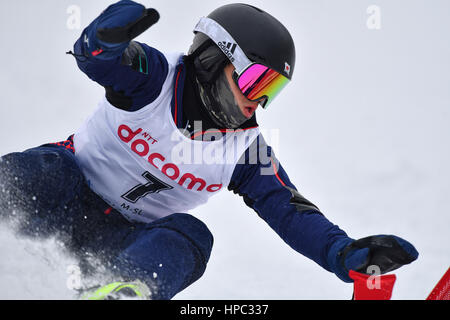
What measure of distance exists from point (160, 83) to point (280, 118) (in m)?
3.11

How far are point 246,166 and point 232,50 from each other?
59cm

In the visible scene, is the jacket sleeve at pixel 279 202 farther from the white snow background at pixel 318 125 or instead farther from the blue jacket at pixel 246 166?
the white snow background at pixel 318 125

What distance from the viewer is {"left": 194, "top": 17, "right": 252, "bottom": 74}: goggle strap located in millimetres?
2547

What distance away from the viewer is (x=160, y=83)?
8.48 ft

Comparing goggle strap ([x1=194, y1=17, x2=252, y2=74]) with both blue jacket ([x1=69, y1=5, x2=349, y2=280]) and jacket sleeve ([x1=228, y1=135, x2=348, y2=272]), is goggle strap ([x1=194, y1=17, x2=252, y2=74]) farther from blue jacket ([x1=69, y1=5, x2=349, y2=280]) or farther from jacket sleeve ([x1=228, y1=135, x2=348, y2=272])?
jacket sleeve ([x1=228, y1=135, x2=348, y2=272])

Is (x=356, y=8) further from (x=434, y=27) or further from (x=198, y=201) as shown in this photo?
(x=198, y=201)

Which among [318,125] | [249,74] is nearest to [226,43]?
[249,74]

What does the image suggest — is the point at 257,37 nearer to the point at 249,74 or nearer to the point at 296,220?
the point at 249,74

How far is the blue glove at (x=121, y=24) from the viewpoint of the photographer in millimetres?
2070

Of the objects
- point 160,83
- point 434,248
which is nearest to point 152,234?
point 160,83

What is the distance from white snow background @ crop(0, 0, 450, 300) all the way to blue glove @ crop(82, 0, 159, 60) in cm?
96

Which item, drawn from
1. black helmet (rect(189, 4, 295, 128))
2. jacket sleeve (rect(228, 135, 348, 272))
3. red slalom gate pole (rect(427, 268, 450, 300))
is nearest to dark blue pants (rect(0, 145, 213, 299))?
jacket sleeve (rect(228, 135, 348, 272))

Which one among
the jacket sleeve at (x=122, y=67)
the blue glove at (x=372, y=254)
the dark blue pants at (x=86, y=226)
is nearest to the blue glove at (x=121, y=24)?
the jacket sleeve at (x=122, y=67)

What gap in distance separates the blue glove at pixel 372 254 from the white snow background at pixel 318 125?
85 cm
